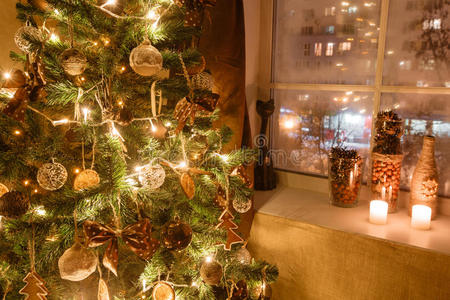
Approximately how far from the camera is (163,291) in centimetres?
83

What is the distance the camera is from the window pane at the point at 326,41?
1.48m

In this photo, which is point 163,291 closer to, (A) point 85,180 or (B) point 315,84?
(A) point 85,180

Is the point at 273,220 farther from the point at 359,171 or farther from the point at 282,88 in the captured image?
the point at 282,88

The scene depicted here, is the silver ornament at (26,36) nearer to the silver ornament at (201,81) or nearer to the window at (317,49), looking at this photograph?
the silver ornament at (201,81)

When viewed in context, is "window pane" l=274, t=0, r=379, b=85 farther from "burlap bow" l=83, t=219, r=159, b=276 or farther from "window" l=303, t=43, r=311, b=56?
"burlap bow" l=83, t=219, r=159, b=276

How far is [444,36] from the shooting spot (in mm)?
1318

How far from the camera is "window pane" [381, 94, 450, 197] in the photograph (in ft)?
4.50

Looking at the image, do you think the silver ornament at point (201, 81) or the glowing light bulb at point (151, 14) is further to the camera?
the silver ornament at point (201, 81)

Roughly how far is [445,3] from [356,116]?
1.76 feet

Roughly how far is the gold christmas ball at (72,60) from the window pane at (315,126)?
1175 millimetres

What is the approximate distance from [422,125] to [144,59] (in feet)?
3.94

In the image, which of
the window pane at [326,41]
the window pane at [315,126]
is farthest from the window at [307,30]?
the window pane at [315,126]

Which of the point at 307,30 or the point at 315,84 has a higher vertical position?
the point at 307,30

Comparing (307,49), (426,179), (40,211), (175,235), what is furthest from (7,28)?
(426,179)
